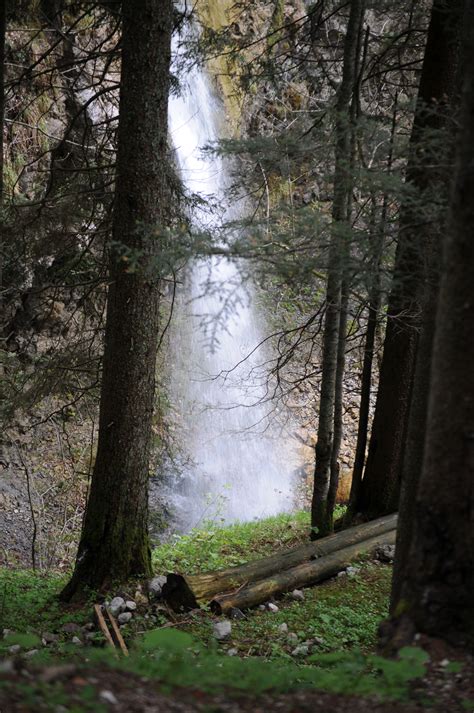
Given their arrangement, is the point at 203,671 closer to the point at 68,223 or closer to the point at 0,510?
the point at 68,223

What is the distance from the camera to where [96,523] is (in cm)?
612

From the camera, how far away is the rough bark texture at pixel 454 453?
312 cm

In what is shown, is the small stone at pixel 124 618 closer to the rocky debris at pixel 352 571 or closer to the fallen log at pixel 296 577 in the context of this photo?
the fallen log at pixel 296 577

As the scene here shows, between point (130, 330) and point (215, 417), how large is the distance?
9.74m

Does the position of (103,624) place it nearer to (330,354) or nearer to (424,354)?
(424,354)

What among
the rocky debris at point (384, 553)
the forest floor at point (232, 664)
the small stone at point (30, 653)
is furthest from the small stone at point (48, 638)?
the rocky debris at point (384, 553)

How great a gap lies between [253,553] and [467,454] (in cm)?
588

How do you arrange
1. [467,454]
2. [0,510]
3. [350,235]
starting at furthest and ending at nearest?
[0,510] < [350,235] < [467,454]

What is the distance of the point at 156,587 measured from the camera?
6008mm

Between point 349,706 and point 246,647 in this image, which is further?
point 246,647

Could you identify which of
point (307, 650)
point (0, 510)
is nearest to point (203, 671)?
point (307, 650)

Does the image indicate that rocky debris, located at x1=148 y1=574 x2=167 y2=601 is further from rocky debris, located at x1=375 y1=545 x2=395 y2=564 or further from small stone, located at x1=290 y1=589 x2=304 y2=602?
rocky debris, located at x1=375 y1=545 x2=395 y2=564

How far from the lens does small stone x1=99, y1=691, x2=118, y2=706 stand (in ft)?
8.57

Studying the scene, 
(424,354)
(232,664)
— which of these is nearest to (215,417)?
(424,354)
